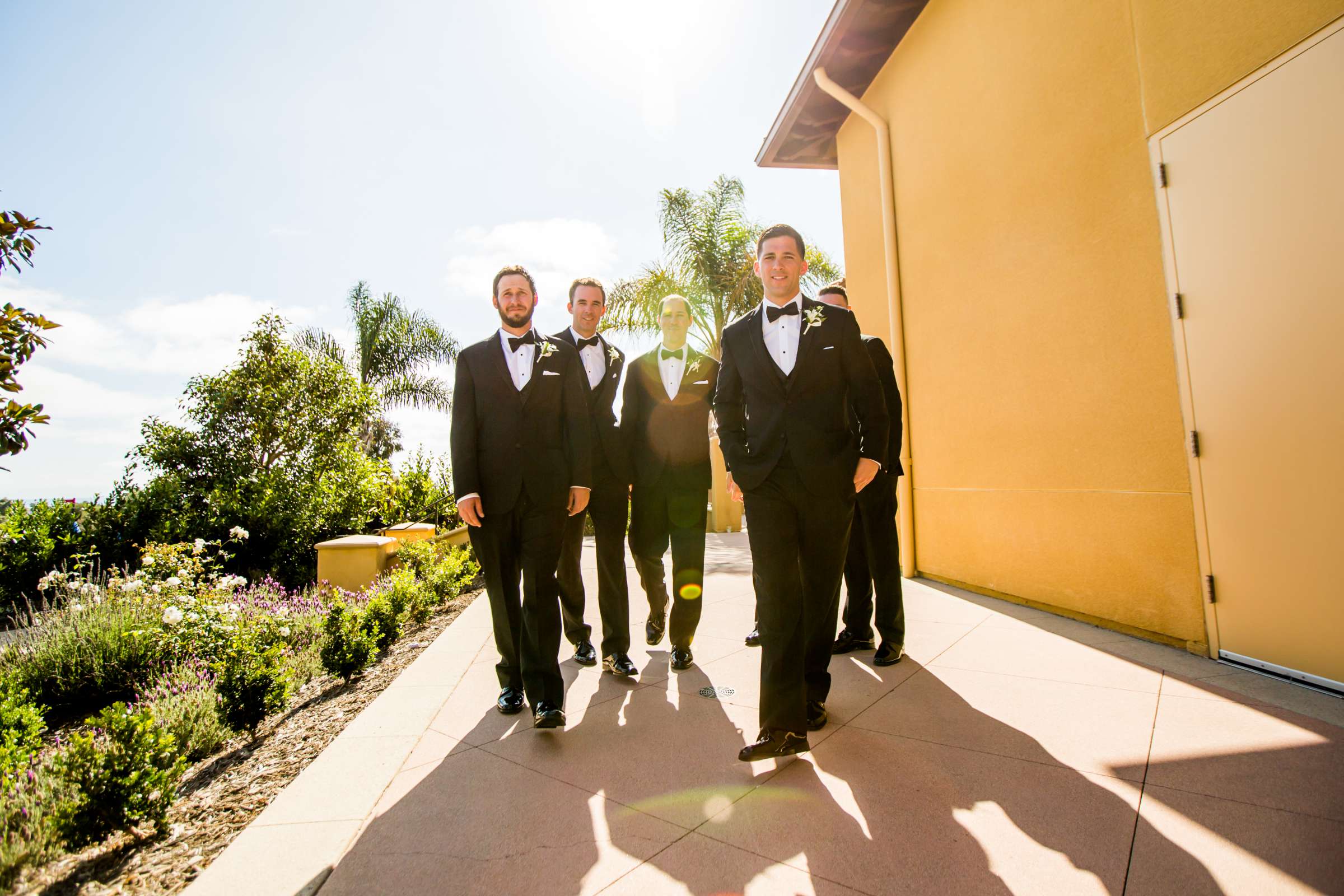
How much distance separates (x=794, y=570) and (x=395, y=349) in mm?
21082

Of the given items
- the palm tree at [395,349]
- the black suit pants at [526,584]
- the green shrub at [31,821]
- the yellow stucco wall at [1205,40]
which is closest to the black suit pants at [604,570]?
the black suit pants at [526,584]

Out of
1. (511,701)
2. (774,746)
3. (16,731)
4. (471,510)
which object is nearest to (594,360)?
(471,510)

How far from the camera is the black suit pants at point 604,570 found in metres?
3.75

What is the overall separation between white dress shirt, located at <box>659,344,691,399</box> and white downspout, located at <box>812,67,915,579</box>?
3.14m

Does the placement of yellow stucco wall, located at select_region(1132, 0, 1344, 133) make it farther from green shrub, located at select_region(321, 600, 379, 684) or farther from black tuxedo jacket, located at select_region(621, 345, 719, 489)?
green shrub, located at select_region(321, 600, 379, 684)

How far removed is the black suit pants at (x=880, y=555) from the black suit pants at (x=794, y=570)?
3.18ft

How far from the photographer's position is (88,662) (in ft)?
13.9

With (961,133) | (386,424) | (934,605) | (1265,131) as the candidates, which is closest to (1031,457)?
(934,605)

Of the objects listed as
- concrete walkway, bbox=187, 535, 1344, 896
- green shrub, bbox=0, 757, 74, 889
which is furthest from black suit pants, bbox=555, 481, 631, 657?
green shrub, bbox=0, 757, 74, 889

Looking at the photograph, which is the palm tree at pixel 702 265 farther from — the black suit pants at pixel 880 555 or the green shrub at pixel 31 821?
the green shrub at pixel 31 821

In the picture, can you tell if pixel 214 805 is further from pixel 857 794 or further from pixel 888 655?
pixel 888 655

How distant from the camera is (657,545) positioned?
3.97m

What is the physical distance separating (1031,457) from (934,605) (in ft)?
4.47

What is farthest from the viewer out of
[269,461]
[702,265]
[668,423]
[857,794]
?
[702,265]
